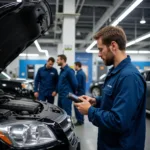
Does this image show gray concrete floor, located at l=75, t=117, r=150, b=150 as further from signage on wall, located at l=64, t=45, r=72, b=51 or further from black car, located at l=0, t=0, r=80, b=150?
signage on wall, located at l=64, t=45, r=72, b=51

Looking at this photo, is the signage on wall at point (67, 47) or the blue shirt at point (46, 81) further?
the signage on wall at point (67, 47)

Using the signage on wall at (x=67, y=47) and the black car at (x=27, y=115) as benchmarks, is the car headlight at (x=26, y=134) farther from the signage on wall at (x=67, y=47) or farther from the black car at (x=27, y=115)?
the signage on wall at (x=67, y=47)

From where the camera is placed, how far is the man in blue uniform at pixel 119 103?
4.15 ft

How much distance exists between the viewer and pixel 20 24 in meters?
2.32

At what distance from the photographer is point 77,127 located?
515 centimetres

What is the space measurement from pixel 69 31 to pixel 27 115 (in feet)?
18.0

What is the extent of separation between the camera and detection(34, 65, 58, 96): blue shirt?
4.92 m

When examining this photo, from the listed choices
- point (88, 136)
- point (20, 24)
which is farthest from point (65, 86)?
point (20, 24)

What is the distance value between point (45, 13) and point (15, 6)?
61cm

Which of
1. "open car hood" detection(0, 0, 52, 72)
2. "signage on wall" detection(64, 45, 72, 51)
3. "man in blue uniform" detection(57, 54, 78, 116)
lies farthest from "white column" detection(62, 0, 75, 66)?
"open car hood" detection(0, 0, 52, 72)

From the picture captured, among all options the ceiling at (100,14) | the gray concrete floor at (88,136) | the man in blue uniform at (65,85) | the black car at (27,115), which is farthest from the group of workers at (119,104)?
the ceiling at (100,14)

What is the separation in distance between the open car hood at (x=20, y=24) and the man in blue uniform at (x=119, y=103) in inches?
31.3

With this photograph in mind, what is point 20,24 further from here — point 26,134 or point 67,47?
point 67,47

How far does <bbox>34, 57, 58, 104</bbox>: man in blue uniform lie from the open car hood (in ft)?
7.06
